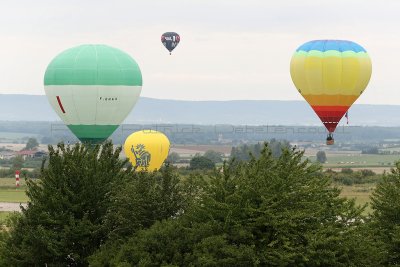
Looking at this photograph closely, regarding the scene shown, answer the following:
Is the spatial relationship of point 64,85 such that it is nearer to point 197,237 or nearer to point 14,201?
point 14,201

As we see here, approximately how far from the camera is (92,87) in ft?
260

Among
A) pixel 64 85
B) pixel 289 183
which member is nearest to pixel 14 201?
pixel 64 85

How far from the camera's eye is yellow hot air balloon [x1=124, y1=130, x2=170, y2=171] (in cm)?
10331

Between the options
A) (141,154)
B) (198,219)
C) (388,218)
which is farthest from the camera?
(141,154)

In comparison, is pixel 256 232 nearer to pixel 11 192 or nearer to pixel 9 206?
pixel 9 206

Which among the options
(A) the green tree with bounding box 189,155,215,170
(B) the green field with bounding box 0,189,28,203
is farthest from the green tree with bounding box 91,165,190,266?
(A) the green tree with bounding box 189,155,215,170

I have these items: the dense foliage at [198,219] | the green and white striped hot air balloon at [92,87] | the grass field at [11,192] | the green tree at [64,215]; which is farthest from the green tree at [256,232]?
the grass field at [11,192]

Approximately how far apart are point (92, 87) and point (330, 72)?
63.9 feet

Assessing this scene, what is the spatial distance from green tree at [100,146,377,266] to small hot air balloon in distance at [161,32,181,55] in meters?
85.2

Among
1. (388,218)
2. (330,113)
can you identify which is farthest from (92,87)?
(388,218)

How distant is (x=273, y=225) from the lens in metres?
37.0

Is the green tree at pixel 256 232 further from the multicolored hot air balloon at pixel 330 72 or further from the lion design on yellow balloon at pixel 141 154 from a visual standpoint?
the lion design on yellow balloon at pixel 141 154

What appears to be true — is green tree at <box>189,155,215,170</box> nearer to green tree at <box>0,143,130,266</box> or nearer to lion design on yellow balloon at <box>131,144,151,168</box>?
lion design on yellow balloon at <box>131,144,151,168</box>

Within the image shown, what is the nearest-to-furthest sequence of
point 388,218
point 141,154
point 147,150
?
point 388,218 → point 141,154 → point 147,150
